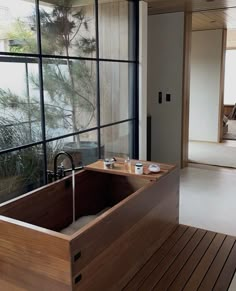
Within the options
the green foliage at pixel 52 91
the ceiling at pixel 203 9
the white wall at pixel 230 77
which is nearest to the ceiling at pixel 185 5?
the ceiling at pixel 203 9

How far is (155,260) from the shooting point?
2.45 meters

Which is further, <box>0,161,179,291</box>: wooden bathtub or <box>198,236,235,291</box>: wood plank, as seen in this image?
<box>198,236,235,291</box>: wood plank

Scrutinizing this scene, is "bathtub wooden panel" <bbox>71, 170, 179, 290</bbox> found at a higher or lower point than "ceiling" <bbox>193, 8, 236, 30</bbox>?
lower

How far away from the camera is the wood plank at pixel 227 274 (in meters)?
2.17

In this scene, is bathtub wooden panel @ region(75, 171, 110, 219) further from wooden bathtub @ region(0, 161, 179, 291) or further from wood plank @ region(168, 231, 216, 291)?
wood plank @ region(168, 231, 216, 291)

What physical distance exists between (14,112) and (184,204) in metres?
2.16

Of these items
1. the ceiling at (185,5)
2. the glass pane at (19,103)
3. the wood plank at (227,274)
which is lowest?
the wood plank at (227,274)

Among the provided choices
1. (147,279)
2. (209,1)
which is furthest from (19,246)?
(209,1)

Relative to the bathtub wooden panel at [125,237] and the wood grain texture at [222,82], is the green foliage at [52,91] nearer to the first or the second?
the bathtub wooden panel at [125,237]

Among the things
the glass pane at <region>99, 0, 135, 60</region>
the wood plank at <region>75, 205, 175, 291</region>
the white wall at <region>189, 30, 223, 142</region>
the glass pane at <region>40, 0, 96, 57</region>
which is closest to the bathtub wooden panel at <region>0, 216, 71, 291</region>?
the wood plank at <region>75, 205, 175, 291</region>

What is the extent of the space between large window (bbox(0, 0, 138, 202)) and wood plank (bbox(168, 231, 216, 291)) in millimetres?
1357

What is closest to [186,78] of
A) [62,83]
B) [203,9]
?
[203,9]

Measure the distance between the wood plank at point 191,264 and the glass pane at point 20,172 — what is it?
4.48ft

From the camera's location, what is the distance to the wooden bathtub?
1699mm
